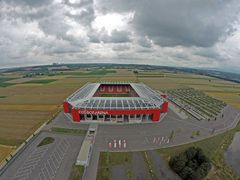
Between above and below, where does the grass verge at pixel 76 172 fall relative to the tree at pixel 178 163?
below

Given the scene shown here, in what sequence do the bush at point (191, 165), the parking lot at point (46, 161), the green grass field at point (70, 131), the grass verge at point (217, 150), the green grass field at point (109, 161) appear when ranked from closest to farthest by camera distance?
the bush at point (191, 165)
the parking lot at point (46, 161)
the green grass field at point (109, 161)
the grass verge at point (217, 150)
the green grass field at point (70, 131)

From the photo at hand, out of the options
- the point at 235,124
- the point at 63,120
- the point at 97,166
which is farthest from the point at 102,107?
the point at 235,124

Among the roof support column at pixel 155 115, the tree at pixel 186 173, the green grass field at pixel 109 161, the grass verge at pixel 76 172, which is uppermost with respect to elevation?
the roof support column at pixel 155 115

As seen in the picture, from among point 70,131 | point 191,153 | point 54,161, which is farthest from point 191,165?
point 70,131

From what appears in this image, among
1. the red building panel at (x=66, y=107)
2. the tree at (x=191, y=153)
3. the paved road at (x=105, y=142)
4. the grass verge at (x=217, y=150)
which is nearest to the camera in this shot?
the paved road at (x=105, y=142)

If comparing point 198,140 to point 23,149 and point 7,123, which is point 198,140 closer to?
point 23,149

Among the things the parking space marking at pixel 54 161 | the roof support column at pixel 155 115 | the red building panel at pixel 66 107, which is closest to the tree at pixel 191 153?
the roof support column at pixel 155 115

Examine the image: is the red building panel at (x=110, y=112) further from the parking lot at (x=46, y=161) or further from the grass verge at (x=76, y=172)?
the grass verge at (x=76, y=172)

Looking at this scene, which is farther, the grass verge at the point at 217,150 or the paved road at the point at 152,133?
the paved road at the point at 152,133
